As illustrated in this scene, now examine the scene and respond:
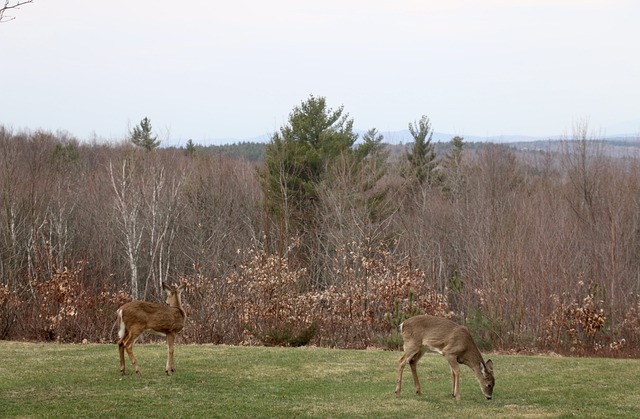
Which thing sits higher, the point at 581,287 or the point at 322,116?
the point at 322,116

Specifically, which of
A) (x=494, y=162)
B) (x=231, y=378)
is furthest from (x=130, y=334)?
(x=494, y=162)

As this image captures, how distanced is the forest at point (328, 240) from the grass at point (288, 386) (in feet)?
10.4

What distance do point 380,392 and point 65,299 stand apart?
32.7 feet

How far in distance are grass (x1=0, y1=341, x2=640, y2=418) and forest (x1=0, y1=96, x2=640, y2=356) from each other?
316 centimetres

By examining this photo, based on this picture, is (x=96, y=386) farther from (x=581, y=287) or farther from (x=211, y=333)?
(x=581, y=287)

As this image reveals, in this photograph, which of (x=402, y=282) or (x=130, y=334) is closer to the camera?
(x=130, y=334)

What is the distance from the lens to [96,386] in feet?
38.6

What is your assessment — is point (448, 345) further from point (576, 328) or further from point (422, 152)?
point (422, 152)

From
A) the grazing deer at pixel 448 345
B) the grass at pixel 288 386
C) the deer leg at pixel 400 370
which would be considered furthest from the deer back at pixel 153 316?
the grazing deer at pixel 448 345

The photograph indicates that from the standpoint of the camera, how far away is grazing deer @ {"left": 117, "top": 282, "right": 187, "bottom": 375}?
11.9 metres

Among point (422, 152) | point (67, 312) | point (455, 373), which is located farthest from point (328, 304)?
point (422, 152)

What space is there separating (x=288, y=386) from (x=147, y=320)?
7.36ft

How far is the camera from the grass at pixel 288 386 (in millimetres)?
10555

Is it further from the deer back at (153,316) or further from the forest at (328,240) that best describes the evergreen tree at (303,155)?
the deer back at (153,316)
